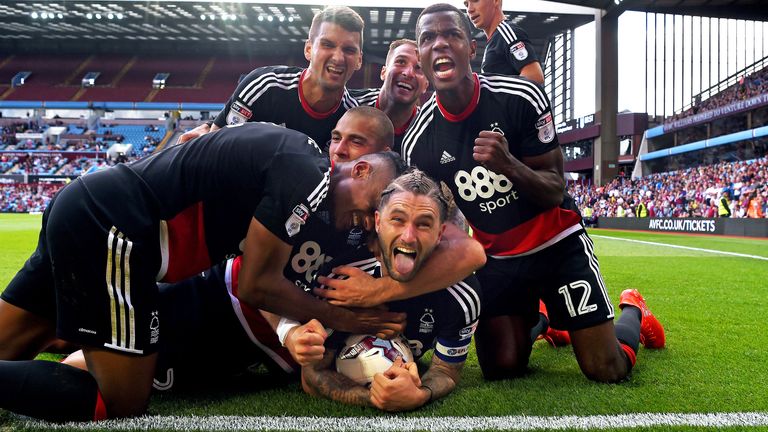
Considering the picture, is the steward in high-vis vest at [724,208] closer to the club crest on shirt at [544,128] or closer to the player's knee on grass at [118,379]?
the club crest on shirt at [544,128]

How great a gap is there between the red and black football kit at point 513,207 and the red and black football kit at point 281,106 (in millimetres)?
746

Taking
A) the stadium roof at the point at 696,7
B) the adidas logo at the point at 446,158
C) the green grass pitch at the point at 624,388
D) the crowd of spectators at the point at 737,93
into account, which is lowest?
the green grass pitch at the point at 624,388

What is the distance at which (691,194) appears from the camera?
26.6m

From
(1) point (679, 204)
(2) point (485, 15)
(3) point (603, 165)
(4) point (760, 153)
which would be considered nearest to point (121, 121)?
(3) point (603, 165)

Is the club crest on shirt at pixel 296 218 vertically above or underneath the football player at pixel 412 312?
above

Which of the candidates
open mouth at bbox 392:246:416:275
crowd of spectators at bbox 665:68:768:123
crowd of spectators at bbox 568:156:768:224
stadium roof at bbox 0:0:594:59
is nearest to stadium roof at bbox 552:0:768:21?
stadium roof at bbox 0:0:594:59

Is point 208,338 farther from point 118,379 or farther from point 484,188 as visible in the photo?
point 484,188

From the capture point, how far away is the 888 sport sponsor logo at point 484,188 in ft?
11.0

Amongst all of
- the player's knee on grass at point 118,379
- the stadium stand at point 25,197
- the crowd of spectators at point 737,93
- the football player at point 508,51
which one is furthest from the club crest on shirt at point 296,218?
the stadium stand at point 25,197

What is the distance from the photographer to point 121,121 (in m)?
51.4

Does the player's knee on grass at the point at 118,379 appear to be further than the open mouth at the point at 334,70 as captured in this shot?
No

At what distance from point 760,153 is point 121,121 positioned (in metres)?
49.1

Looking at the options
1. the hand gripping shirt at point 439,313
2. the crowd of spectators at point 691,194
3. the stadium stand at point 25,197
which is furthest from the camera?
the stadium stand at point 25,197

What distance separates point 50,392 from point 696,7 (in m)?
37.1
